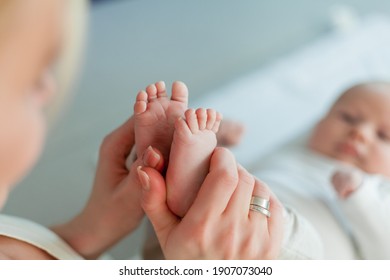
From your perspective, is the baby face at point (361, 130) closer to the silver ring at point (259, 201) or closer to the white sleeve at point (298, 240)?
the white sleeve at point (298, 240)

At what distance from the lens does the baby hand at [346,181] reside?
819 mm

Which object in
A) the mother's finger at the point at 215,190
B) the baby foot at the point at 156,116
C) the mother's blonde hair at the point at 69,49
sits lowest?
the mother's finger at the point at 215,190

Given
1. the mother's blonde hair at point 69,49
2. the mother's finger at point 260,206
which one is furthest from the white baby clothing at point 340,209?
the mother's blonde hair at point 69,49

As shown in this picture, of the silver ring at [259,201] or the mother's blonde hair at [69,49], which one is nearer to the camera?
the mother's blonde hair at [69,49]

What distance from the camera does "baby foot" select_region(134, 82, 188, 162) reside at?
0.59 m

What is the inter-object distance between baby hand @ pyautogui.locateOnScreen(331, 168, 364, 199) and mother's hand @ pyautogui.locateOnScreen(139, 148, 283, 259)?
0.80 feet

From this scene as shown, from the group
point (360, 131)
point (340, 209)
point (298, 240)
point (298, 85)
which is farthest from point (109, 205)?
point (298, 85)

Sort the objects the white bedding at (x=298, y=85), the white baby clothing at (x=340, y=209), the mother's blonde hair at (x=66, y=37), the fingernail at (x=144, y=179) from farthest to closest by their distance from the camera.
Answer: the white bedding at (x=298, y=85)
the white baby clothing at (x=340, y=209)
the fingernail at (x=144, y=179)
the mother's blonde hair at (x=66, y=37)

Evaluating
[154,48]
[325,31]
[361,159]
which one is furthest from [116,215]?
[325,31]

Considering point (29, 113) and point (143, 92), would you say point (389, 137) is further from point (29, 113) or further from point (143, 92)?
point (29, 113)

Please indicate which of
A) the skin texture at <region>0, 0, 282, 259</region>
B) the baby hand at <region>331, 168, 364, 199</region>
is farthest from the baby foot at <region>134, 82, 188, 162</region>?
the baby hand at <region>331, 168, 364, 199</region>

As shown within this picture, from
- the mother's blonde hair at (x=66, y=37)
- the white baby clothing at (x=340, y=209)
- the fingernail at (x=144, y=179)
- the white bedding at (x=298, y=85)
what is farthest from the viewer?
the white bedding at (x=298, y=85)

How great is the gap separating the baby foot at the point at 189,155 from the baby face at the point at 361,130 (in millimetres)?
394

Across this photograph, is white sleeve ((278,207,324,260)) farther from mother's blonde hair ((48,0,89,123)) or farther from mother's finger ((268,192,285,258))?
mother's blonde hair ((48,0,89,123))
